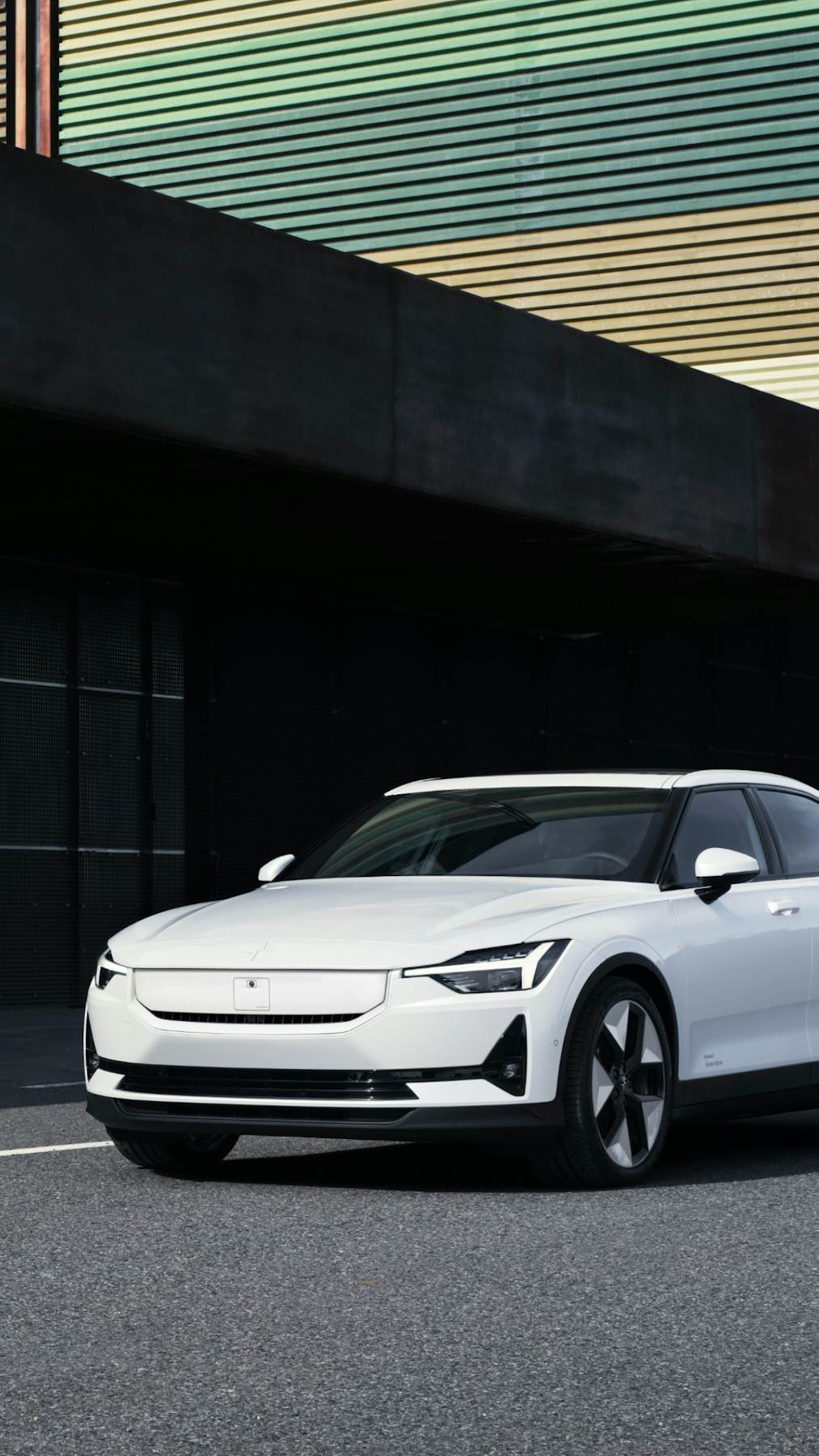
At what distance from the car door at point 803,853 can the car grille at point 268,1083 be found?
2.25 m

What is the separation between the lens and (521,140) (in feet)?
81.5

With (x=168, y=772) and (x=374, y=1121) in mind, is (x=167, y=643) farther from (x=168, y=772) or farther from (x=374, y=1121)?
(x=374, y=1121)

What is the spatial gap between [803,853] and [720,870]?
3.87 ft

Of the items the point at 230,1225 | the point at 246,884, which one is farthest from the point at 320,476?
the point at 230,1225

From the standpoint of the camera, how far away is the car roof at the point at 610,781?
356 inches

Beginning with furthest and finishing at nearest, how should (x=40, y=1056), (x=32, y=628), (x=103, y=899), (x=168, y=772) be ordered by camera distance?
(x=168, y=772)
(x=103, y=899)
(x=32, y=628)
(x=40, y=1056)

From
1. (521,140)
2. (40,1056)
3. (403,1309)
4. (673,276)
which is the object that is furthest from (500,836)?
(521,140)

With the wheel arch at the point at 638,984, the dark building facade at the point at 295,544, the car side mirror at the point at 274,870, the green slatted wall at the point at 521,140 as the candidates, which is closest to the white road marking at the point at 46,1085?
the car side mirror at the point at 274,870

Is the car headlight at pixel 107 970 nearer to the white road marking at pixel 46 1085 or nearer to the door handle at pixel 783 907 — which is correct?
the door handle at pixel 783 907

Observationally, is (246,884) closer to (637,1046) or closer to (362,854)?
(362,854)

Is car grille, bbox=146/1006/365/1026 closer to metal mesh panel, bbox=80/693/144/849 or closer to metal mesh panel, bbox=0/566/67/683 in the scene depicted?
metal mesh panel, bbox=0/566/67/683

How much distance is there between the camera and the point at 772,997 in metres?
8.73

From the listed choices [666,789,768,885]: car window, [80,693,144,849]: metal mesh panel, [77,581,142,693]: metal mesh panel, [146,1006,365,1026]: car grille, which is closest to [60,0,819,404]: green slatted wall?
[77,581,142,693]: metal mesh panel

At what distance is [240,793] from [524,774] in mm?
10229
